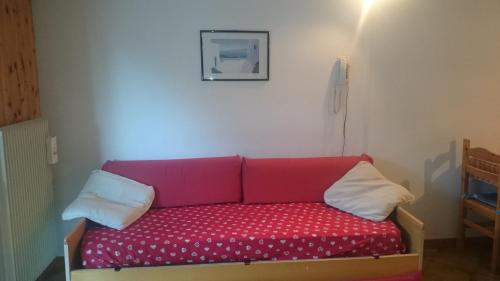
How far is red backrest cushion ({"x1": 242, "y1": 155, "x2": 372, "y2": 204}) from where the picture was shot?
320cm

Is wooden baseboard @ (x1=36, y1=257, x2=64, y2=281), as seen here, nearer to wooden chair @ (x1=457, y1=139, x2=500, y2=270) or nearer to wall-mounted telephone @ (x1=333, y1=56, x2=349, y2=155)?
wall-mounted telephone @ (x1=333, y1=56, x2=349, y2=155)

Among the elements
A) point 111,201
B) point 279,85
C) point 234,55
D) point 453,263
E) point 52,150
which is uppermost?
point 234,55

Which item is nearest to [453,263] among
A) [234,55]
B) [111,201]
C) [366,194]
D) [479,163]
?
[479,163]

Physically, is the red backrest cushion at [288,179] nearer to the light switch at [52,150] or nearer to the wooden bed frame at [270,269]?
the wooden bed frame at [270,269]

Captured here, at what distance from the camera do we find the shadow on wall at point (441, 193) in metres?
3.59

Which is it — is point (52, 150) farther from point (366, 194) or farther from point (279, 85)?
point (366, 194)

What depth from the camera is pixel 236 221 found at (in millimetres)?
2840

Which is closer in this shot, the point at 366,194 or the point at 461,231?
the point at 366,194

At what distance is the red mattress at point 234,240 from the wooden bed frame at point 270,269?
2.3 inches

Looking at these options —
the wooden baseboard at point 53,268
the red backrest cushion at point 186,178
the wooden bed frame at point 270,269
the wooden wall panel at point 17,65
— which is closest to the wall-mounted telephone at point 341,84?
the red backrest cushion at point 186,178

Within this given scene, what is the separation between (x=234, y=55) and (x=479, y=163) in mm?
2166

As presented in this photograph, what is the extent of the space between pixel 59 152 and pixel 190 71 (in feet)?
4.03

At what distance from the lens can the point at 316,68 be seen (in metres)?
3.40

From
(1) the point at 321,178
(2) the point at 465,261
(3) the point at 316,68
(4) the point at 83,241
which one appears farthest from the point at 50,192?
(2) the point at 465,261
